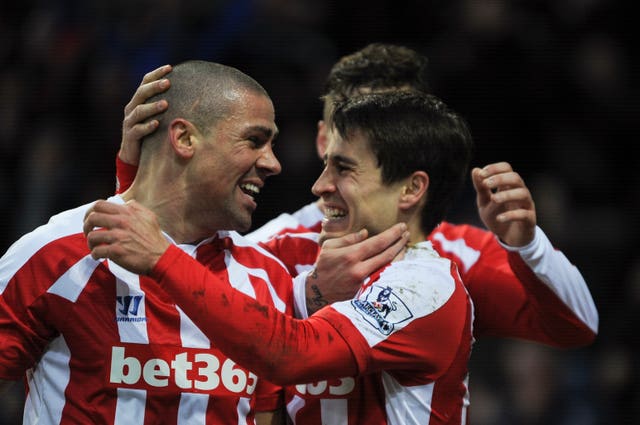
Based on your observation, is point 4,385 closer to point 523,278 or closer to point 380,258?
point 380,258

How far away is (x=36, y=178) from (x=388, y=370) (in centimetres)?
392

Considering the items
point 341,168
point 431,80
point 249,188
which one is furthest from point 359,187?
point 431,80

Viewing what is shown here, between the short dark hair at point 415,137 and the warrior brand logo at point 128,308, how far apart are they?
816 mm

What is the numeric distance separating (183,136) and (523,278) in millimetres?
1237

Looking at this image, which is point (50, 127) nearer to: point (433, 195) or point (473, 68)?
point (473, 68)

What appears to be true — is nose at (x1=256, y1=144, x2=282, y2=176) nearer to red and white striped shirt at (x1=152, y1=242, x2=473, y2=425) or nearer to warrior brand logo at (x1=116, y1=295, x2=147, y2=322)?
red and white striped shirt at (x1=152, y1=242, x2=473, y2=425)

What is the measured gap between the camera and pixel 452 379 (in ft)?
Result: 8.49

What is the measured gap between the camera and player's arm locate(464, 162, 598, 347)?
282 centimetres

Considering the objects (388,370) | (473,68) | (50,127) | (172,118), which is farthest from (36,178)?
(388,370)

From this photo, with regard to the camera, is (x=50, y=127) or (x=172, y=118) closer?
(x=172, y=118)

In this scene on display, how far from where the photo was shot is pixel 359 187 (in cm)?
269

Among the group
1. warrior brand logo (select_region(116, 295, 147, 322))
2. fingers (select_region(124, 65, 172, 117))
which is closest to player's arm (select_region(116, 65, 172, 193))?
fingers (select_region(124, 65, 172, 117))

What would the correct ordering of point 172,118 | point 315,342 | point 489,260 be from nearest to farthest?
1. point 315,342
2. point 172,118
3. point 489,260

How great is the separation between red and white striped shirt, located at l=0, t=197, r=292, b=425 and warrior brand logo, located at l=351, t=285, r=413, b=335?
41 cm
